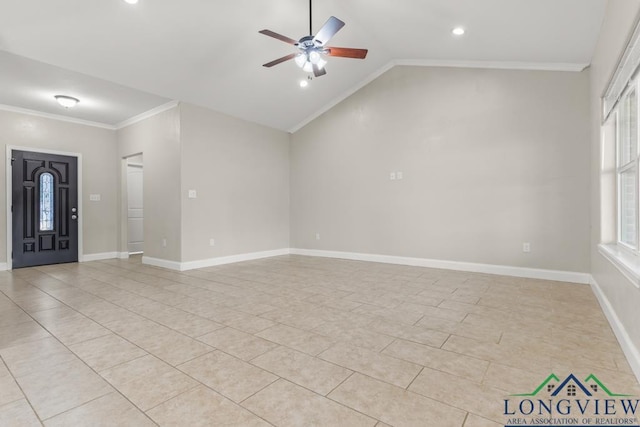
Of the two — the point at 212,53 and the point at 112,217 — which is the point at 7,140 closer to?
the point at 112,217

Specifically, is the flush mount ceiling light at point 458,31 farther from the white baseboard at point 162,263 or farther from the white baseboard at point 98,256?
the white baseboard at point 98,256

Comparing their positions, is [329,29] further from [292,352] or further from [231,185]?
[231,185]

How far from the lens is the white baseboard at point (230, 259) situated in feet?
18.0

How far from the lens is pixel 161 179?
5.79 metres

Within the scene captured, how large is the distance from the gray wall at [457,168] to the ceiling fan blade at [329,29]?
111 inches

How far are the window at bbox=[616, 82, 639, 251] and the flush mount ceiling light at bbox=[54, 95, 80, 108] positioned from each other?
7.07 metres

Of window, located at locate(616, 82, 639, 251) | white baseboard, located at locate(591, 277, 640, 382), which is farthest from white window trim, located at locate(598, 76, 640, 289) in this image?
white baseboard, located at locate(591, 277, 640, 382)

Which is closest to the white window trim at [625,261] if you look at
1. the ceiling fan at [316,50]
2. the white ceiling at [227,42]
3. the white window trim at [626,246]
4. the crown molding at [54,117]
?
the white window trim at [626,246]

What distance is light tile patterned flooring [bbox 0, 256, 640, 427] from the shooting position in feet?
5.38

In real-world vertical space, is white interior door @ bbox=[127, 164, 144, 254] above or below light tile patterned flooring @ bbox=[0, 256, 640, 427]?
above

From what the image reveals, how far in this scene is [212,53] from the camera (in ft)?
14.3

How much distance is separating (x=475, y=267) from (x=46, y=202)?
7832 mm

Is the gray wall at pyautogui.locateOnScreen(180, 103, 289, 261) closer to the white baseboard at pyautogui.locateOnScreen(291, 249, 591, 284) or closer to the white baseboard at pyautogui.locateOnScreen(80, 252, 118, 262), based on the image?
the white baseboard at pyautogui.locateOnScreen(291, 249, 591, 284)

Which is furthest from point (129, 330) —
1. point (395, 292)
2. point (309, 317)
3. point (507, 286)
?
point (507, 286)
